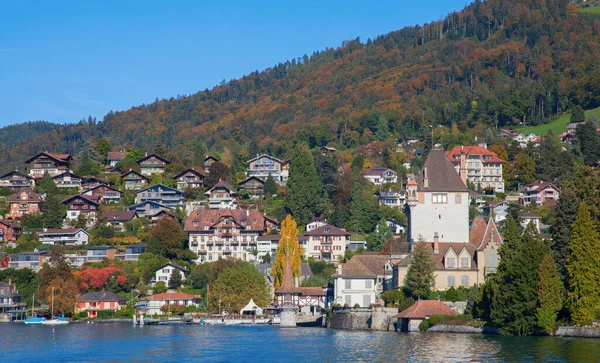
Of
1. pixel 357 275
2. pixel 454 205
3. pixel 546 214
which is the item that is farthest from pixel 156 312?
pixel 546 214

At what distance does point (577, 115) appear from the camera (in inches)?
6457

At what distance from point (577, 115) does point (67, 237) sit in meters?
89.1

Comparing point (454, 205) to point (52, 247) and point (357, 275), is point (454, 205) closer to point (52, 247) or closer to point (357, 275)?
point (357, 275)

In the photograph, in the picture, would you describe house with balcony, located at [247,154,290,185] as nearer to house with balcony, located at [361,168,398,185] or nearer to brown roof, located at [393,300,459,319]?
house with balcony, located at [361,168,398,185]

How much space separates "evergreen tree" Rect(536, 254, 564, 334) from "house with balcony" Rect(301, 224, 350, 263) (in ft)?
168

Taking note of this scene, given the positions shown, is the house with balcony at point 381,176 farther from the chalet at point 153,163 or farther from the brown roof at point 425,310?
the brown roof at point 425,310

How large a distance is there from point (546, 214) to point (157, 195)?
167 ft

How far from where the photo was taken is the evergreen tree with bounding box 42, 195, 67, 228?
400 ft

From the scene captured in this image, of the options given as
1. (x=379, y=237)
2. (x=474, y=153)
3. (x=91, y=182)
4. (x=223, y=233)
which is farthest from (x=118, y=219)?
(x=474, y=153)

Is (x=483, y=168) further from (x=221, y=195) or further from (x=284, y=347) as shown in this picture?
(x=284, y=347)

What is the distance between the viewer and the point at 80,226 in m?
121

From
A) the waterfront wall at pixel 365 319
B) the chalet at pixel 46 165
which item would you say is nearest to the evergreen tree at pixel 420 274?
the waterfront wall at pixel 365 319

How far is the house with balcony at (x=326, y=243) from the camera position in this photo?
4560 inches

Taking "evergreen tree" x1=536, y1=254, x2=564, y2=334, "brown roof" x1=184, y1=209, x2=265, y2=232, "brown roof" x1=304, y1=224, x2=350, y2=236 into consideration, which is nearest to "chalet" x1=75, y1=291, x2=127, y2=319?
"brown roof" x1=184, y1=209, x2=265, y2=232
